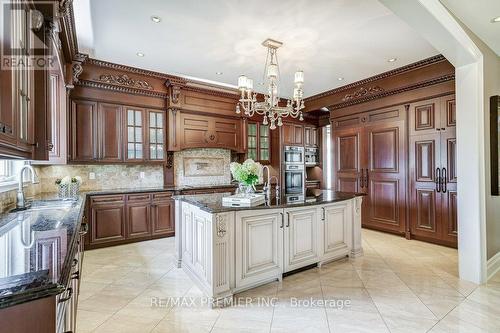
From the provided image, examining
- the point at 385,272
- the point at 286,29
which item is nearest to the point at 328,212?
the point at 385,272

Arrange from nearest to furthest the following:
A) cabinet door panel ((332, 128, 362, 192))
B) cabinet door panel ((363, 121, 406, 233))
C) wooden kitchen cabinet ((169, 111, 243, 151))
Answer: cabinet door panel ((363, 121, 406, 233)) < wooden kitchen cabinet ((169, 111, 243, 151)) < cabinet door panel ((332, 128, 362, 192))

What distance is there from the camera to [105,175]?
14.9 ft

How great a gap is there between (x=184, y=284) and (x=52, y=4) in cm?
274

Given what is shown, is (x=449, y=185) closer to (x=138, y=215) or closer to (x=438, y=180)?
(x=438, y=180)

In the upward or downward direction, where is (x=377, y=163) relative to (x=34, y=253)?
upward

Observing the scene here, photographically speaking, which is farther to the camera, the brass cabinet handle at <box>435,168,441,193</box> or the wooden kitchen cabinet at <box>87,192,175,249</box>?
the brass cabinet handle at <box>435,168,441,193</box>

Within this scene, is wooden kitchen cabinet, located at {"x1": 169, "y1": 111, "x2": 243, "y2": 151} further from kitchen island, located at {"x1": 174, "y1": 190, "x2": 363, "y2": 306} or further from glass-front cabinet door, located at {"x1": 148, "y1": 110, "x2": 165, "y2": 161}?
kitchen island, located at {"x1": 174, "y1": 190, "x2": 363, "y2": 306}

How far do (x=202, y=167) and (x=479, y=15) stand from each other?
182 inches

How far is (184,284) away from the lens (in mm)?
2822

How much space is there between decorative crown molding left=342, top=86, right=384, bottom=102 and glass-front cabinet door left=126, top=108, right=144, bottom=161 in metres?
4.09

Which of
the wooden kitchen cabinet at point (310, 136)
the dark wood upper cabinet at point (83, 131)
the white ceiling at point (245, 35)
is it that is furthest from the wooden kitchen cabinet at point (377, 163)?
the dark wood upper cabinet at point (83, 131)

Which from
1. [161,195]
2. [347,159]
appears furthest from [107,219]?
[347,159]

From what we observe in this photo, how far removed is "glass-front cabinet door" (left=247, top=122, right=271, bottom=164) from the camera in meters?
6.00

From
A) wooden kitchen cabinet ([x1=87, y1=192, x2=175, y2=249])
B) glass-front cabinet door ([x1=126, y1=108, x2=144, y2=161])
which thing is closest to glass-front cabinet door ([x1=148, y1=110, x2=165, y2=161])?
glass-front cabinet door ([x1=126, y1=108, x2=144, y2=161])
